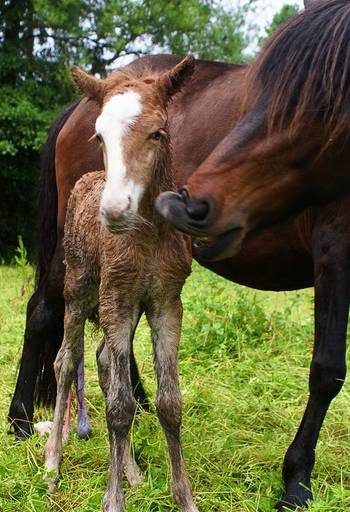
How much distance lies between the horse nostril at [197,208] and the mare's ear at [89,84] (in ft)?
2.25

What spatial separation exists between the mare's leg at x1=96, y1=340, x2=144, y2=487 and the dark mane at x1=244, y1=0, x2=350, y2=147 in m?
1.51

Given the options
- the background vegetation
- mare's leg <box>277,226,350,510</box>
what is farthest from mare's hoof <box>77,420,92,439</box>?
the background vegetation

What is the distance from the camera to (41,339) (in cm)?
411

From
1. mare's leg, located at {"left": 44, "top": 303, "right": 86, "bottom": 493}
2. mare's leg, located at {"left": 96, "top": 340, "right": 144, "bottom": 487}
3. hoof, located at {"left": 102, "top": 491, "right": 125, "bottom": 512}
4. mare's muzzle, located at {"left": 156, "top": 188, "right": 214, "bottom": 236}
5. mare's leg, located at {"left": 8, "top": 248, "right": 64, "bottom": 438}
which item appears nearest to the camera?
mare's muzzle, located at {"left": 156, "top": 188, "right": 214, "bottom": 236}

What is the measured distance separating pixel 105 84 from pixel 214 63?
1737mm

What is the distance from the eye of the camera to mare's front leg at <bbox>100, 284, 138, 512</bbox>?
8.93 ft

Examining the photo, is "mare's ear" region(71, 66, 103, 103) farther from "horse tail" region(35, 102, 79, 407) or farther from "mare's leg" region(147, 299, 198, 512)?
"horse tail" region(35, 102, 79, 407)

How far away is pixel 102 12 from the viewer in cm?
1538

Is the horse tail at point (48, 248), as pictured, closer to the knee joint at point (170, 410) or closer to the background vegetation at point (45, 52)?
the knee joint at point (170, 410)

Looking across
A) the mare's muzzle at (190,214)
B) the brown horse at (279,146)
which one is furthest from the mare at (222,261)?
the mare's muzzle at (190,214)

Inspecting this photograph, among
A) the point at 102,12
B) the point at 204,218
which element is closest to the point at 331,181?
the point at 204,218

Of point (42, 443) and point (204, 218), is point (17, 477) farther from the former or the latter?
point (204, 218)

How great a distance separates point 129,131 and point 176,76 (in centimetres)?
38

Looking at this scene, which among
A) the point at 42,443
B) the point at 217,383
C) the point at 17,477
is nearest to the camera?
the point at 17,477
